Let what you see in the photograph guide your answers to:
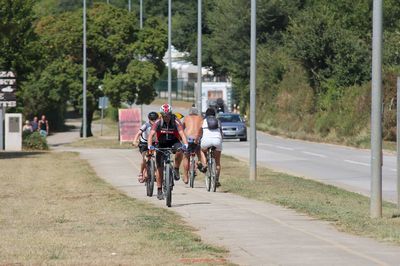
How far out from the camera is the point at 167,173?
20031mm

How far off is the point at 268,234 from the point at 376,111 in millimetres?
3456

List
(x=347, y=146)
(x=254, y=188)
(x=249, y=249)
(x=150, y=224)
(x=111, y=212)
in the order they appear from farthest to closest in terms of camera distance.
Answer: (x=347, y=146), (x=254, y=188), (x=111, y=212), (x=150, y=224), (x=249, y=249)

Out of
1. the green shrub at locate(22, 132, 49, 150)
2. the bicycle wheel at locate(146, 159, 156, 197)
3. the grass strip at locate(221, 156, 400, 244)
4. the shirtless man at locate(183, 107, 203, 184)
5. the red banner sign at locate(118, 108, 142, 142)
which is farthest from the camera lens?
the red banner sign at locate(118, 108, 142, 142)

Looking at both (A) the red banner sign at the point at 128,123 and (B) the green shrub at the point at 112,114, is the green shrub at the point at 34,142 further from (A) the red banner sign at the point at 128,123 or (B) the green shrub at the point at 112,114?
(B) the green shrub at the point at 112,114

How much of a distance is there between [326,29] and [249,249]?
5129cm

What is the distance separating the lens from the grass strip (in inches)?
630

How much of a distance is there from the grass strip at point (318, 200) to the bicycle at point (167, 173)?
2.06 metres

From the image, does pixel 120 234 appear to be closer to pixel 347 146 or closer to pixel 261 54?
pixel 347 146

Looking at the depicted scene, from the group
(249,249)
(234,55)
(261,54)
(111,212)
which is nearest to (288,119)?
(261,54)

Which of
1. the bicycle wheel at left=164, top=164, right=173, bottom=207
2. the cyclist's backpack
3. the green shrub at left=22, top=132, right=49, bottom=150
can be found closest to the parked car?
the green shrub at left=22, top=132, right=49, bottom=150

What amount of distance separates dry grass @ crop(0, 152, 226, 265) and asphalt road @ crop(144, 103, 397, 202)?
7.01 m

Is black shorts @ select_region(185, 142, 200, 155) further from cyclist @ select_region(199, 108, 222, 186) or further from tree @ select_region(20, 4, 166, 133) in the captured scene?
tree @ select_region(20, 4, 166, 133)

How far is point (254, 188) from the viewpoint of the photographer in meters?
25.1

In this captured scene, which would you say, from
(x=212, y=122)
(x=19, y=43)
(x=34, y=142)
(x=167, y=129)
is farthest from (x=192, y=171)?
(x=19, y=43)
